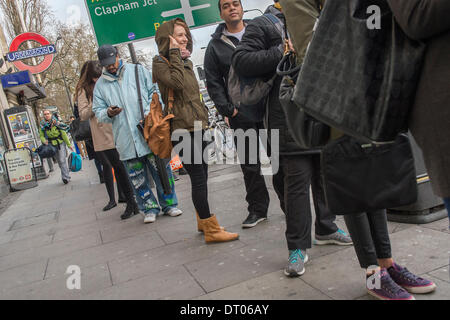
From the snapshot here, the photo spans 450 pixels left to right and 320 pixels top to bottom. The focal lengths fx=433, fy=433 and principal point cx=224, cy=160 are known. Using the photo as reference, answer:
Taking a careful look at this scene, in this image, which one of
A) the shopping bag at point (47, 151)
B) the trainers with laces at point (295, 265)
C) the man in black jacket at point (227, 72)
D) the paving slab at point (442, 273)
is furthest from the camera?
the shopping bag at point (47, 151)

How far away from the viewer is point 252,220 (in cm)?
416

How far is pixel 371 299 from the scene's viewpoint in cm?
234

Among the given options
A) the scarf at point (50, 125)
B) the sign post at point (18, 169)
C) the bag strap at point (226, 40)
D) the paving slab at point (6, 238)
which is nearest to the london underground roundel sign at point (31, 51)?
the sign post at point (18, 169)

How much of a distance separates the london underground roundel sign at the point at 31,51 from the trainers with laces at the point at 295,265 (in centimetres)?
1444

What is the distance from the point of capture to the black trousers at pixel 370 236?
233 cm

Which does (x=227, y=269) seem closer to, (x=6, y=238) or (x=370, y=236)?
(x=370, y=236)

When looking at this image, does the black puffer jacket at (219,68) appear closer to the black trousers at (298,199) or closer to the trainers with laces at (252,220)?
the trainers with laces at (252,220)

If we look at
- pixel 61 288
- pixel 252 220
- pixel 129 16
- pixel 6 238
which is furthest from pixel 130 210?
pixel 129 16

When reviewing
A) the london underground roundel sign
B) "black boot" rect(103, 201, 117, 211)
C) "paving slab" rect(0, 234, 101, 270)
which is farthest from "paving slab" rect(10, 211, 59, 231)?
the london underground roundel sign

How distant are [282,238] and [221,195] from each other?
231 cm

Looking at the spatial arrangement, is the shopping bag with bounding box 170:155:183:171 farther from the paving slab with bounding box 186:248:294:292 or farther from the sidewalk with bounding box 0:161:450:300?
the paving slab with bounding box 186:248:294:292

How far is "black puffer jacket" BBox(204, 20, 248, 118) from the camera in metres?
3.98
